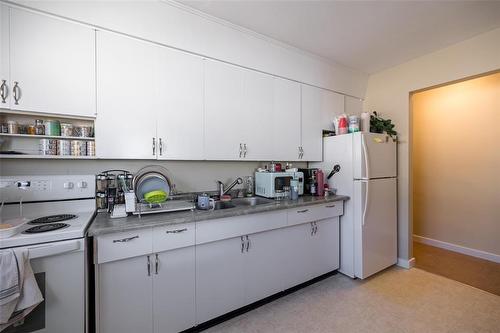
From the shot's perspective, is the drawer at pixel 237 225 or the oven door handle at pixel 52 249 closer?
the oven door handle at pixel 52 249

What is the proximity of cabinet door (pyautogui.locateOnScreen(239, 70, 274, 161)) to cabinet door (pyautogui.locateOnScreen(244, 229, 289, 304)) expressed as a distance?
829 millimetres

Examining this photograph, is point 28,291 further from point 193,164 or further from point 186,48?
point 186,48

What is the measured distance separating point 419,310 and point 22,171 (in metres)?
3.49

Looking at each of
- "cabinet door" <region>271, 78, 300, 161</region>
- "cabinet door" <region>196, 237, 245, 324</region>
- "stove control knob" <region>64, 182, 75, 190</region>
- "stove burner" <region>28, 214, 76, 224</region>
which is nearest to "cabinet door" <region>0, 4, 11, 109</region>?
"stove control knob" <region>64, 182, 75, 190</region>

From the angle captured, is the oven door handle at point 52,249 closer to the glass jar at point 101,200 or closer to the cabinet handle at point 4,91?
the glass jar at point 101,200

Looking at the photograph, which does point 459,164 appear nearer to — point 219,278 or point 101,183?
point 219,278

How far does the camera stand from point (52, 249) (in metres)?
1.18

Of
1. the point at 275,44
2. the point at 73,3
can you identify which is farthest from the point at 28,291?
the point at 275,44

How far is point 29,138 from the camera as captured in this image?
5.55 feet

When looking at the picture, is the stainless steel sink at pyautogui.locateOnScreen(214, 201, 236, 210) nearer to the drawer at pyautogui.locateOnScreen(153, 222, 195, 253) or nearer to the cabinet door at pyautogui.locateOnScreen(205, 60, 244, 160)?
the cabinet door at pyautogui.locateOnScreen(205, 60, 244, 160)

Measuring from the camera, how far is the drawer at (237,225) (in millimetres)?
1673

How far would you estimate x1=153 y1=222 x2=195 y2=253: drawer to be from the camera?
1.51 m

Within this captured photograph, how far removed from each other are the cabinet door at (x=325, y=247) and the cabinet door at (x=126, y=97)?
185 centimetres

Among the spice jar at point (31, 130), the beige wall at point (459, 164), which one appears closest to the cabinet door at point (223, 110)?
the spice jar at point (31, 130)
